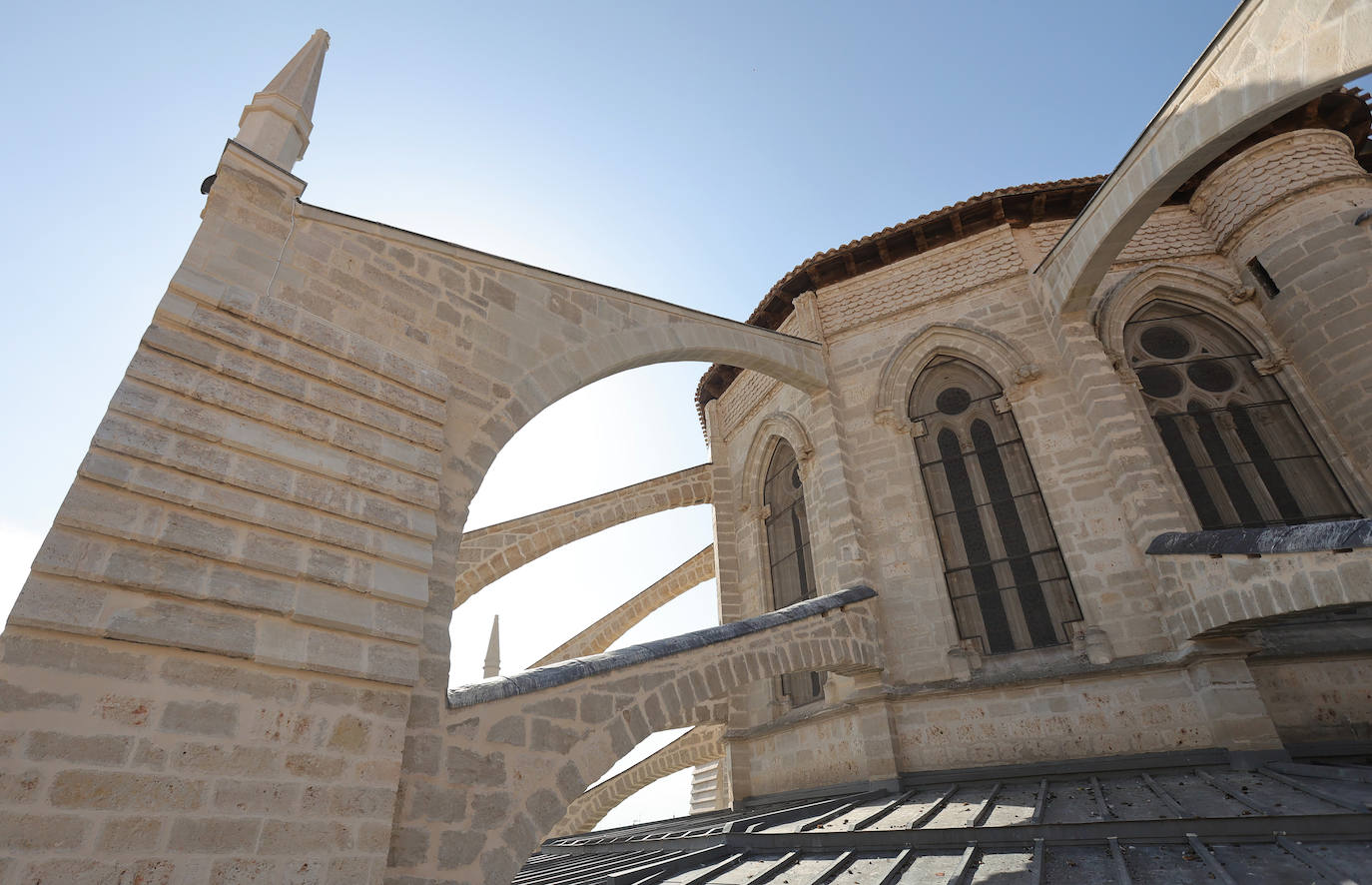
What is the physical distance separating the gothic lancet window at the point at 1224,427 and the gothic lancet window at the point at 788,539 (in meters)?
4.06

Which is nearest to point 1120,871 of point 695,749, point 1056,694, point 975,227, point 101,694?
point 1056,694

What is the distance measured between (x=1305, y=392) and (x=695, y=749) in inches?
353

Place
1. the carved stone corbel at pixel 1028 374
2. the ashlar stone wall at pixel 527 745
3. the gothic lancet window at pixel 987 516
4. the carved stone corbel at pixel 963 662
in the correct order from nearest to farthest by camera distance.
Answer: the ashlar stone wall at pixel 527 745 < the carved stone corbel at pixel 963 662 < the gothic lancet window at pixel 987 516 < the carved stone corbel at pixel 1028 374

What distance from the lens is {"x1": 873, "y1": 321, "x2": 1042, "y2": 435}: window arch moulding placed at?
753cm

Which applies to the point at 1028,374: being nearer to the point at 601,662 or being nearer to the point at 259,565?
the point at 601,662

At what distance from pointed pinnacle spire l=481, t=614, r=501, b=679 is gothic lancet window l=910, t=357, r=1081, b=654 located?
33.6 feet

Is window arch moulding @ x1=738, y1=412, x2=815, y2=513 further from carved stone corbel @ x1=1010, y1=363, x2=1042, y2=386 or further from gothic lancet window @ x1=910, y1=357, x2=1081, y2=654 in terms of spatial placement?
carved stone corbel @ x1=1010, y1=363, x2=1042, y2=386

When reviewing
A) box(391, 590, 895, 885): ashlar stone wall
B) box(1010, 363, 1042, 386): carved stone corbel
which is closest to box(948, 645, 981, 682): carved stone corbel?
box(391, 590, 895, 885): ashlar stone wall

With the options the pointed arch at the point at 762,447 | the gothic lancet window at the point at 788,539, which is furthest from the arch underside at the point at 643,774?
the pointed arch at the point at 762,447

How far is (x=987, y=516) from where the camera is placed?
7.28 metres

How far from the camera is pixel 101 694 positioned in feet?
9.36

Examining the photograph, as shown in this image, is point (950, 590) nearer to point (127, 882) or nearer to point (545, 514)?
point (545, 514)

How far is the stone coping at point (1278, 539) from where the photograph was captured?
438 cm

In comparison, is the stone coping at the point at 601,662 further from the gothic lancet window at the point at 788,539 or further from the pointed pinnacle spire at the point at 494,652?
the pointed pinnacle spire at the point at 494,652
